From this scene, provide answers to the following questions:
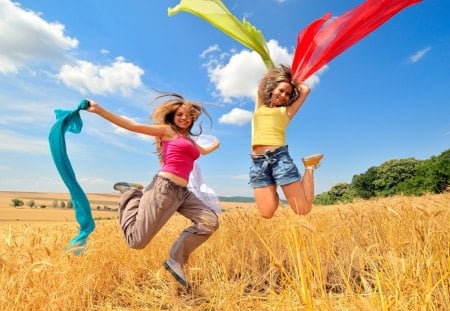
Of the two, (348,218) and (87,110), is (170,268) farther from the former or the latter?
(348,218)

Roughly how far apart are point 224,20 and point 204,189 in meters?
2.18

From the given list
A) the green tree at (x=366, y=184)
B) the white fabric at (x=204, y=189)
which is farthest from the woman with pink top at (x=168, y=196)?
the green tree at (x=366, y=184)

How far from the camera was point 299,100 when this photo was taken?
407 cm

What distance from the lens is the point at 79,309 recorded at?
2.37 m

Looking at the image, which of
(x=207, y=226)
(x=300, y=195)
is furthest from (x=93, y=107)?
(x=300, y=195)

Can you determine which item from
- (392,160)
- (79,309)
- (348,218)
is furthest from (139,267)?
(392,160)

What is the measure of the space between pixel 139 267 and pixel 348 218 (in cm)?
245

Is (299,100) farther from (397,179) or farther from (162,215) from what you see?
(397,179)

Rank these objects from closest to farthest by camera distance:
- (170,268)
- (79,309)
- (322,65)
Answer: (79,309)
(170,268)
(322,65)

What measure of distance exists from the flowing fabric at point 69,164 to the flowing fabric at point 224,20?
1.88m

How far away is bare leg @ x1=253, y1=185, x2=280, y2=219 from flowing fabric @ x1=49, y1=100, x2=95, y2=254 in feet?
6.07

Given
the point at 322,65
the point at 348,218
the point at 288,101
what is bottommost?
the point at 348,218

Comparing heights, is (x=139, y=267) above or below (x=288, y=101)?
below

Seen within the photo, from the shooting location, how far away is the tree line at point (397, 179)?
29.9 m
